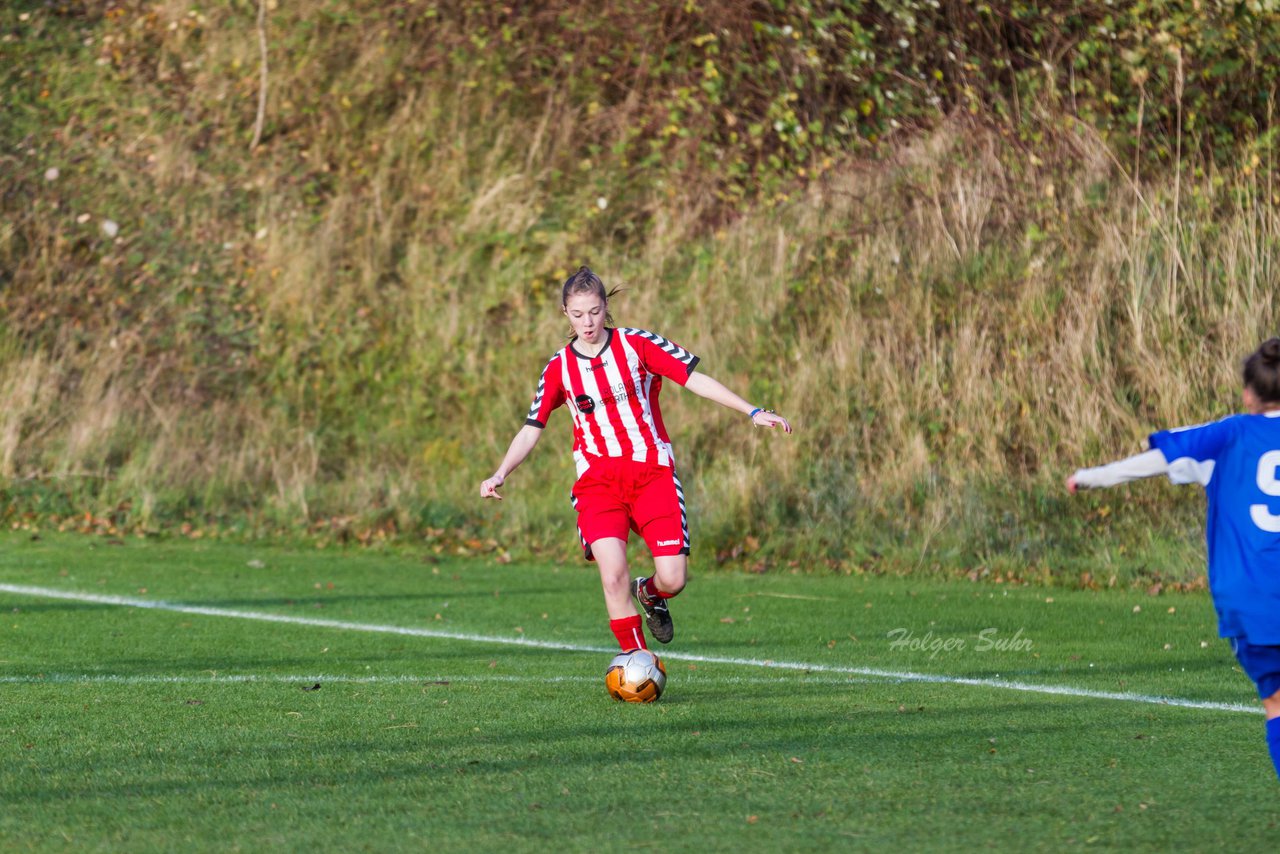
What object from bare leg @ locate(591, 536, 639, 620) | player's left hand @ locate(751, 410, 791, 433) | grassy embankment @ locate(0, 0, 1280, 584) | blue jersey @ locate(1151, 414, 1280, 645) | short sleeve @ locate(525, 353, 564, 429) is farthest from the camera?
grassy embankment @ locate(0, 0, 1280, 584)

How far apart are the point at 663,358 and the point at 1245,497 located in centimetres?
319

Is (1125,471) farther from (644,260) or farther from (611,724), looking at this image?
(644,260)

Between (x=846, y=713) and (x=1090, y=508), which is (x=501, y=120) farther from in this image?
(x=846, y=713)

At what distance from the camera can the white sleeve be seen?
4.76 metres

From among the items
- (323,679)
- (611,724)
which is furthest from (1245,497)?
(323,679)

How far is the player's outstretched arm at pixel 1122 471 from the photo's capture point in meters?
4.76

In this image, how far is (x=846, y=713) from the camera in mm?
6676

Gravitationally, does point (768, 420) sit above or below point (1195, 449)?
above

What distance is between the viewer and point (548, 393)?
297 inches

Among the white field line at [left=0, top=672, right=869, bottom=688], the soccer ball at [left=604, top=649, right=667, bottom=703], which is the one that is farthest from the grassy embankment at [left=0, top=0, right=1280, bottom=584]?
the soccer ball at [left=604, top=649, right=667, bottom=703]

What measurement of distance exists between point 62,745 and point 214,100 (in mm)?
15378

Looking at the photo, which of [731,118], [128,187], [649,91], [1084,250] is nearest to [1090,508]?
[1084,250]

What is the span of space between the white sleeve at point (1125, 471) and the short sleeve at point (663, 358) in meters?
2.81

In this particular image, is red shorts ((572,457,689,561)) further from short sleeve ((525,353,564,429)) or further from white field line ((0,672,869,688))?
white field line ((0,672,869,688))
